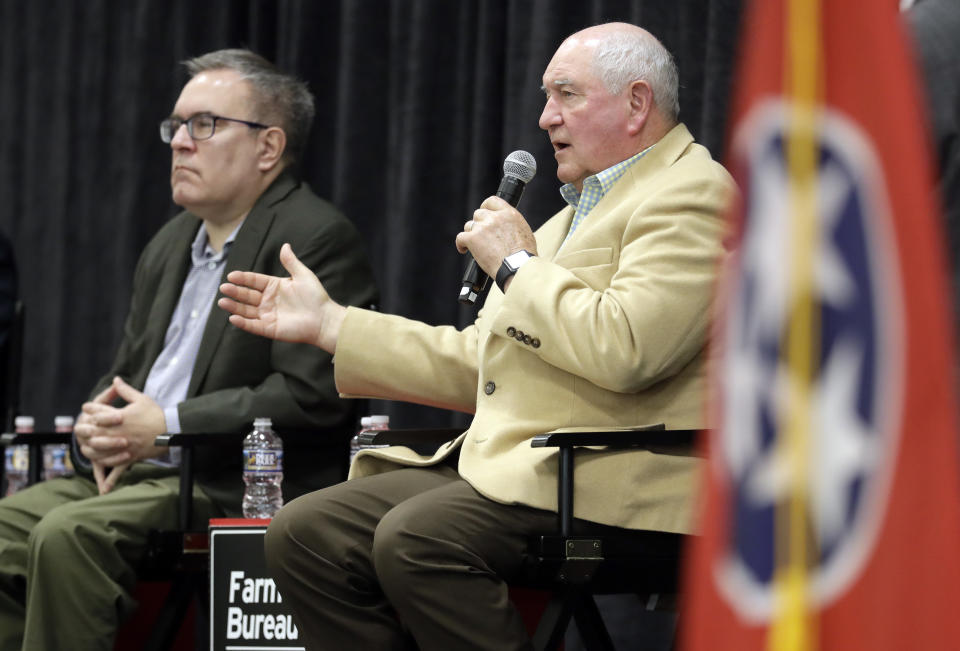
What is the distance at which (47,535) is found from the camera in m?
2.63

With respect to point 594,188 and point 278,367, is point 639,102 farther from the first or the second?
point 278,367

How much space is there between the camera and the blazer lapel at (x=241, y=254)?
302cm

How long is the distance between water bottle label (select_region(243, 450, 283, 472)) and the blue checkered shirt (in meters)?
0.80

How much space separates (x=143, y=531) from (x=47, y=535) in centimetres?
21

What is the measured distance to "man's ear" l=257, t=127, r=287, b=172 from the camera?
3.25 meters

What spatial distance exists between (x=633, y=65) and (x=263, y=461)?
3.72ft

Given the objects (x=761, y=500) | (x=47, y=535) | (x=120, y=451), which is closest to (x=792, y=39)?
(x=761, y=500)

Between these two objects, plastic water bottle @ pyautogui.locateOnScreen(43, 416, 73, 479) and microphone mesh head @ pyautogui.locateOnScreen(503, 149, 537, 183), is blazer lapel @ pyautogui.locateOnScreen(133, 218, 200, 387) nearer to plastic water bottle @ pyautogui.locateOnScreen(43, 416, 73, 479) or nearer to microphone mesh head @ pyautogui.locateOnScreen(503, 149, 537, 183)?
plastic water bottle @ pyautogui.locateOnScreen(43, 416, 73, 479)

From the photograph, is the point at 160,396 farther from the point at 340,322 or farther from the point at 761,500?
the point at 761,500

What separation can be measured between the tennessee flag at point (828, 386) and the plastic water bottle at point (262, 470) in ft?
6.88

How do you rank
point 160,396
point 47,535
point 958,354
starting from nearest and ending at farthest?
point 958,354
point 47,535
point 160,396

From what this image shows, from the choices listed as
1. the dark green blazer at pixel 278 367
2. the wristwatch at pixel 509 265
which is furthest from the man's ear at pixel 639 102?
the dark green blazer at pixel 278 367

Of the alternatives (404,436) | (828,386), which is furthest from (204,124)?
(828,386)

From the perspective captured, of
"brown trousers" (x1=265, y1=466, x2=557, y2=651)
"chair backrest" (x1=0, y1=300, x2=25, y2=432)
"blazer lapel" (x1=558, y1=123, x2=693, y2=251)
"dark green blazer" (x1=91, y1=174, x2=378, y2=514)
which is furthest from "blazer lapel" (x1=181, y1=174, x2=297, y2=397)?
"blazer lapel" (x1=558, y1=123, x2=693, y2=251)
